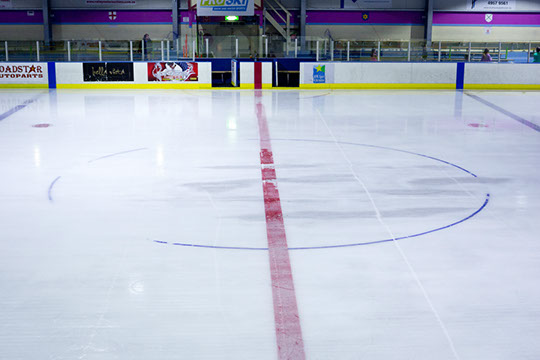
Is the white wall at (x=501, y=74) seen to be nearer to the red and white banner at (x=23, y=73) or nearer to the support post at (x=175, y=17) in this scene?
the support post at (x=175, y=17)

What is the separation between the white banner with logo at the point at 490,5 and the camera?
35000mm

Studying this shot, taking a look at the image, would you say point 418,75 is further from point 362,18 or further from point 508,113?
point 362,18

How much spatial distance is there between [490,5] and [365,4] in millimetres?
6946

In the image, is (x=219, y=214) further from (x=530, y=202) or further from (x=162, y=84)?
(x=162, y=84)

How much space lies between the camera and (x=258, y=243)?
6844 millimetres

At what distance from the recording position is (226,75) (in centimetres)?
2525

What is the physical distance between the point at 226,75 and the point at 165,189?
16.7 metres

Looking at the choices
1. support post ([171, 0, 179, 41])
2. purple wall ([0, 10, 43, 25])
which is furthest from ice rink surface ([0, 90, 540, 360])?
purple wall ([0, 10, 43, 25])

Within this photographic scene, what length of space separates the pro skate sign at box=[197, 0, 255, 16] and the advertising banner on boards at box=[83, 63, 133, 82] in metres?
6.38

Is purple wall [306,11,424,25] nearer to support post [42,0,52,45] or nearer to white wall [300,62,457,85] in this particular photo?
white wall [300,62,457,85]

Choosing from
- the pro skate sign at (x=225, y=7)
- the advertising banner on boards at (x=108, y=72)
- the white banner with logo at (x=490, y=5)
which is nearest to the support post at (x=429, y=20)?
the white banner with logo at (x=490, y=5)

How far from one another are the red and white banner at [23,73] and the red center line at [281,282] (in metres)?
16.9

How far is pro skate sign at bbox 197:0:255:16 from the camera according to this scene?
2931 cm

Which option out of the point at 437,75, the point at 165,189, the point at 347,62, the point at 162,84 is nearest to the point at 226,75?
the point at 162,84
